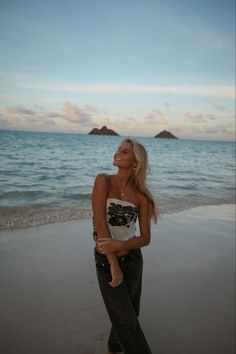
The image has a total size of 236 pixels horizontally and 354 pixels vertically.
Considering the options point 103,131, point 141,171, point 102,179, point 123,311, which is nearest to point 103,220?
point 102,179

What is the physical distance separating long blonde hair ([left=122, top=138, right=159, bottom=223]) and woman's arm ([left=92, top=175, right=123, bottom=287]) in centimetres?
42

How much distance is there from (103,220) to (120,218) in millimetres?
215

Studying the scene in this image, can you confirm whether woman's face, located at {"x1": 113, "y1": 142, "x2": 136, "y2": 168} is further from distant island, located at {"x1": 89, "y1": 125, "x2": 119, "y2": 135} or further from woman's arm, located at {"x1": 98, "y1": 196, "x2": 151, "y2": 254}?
distant island, located at {"x1": 89, "y1": 125, "x2": 119, "y2": 135}

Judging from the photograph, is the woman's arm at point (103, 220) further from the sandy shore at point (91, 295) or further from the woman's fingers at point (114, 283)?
the sandy shore at point (91, 295)

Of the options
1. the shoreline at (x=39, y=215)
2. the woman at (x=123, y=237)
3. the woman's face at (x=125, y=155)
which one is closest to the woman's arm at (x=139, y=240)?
the woman at (x=123, y=237)

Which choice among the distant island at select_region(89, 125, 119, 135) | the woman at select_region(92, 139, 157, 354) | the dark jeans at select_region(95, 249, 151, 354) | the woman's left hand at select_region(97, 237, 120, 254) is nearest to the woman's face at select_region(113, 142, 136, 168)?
the woman at select_region(92, 139, 157, 354)

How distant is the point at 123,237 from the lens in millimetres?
2793

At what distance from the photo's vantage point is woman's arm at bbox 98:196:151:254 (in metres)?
2.55

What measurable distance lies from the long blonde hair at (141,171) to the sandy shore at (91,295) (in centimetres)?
183

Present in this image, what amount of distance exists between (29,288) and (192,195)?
1061 cm

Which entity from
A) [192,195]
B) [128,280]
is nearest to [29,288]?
[128,280]

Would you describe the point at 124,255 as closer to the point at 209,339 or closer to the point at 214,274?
the point at 209,339

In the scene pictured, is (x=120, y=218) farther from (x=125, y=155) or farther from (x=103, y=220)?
(x=125, y=155)

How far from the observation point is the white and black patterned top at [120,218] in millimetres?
2752
